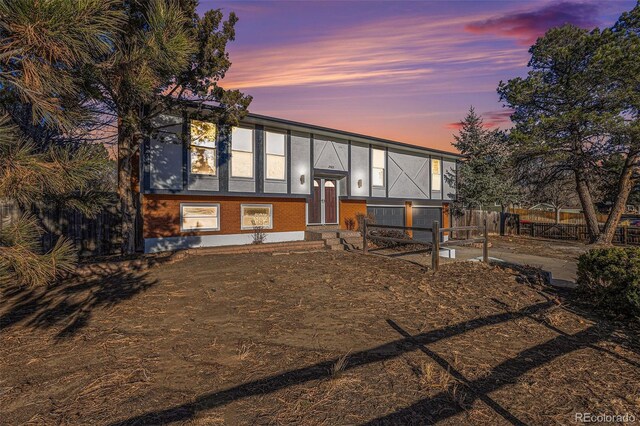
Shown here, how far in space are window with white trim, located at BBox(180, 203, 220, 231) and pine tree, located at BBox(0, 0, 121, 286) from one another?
32.2 ft

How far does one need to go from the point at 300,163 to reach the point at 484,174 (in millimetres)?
14569

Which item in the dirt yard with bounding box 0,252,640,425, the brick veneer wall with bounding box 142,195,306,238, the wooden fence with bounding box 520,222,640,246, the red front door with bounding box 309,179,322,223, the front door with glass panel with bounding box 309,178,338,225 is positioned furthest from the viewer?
the wooden fence with bounding box 520,222,640,246

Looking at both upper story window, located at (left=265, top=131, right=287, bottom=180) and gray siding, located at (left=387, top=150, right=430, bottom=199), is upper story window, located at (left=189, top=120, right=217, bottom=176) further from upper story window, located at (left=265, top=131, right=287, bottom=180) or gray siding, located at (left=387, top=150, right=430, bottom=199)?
gray siding, located at (left=387, top=150, right=430, bottom=199)

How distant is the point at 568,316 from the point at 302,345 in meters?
5.30

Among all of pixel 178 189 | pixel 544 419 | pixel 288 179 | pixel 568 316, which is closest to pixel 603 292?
pixel 568 316

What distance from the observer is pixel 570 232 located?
79.3 ft

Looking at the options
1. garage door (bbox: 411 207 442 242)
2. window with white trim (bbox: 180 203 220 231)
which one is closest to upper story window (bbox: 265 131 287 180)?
window with white trim (bbox: 180 203 220 231)

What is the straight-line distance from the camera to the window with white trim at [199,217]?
13.8m

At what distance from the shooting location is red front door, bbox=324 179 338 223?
720 inches

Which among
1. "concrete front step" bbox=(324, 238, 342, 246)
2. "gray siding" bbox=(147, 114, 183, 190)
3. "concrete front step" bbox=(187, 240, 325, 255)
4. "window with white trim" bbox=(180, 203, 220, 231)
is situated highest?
"gray siding" bbox=(147, 114, 183, 190)

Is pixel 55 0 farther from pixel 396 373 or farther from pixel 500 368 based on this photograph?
pixel 500 368

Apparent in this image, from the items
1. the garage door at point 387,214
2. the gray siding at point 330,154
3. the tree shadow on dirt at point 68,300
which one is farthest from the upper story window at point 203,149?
the garage door at point 387,214

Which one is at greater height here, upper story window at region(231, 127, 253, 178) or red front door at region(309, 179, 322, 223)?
upper story window at region(231, 127, 253, 178)

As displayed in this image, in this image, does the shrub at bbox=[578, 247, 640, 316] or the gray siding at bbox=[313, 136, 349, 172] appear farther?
the gray siding at bbox=[313, 136, 349, 172]
